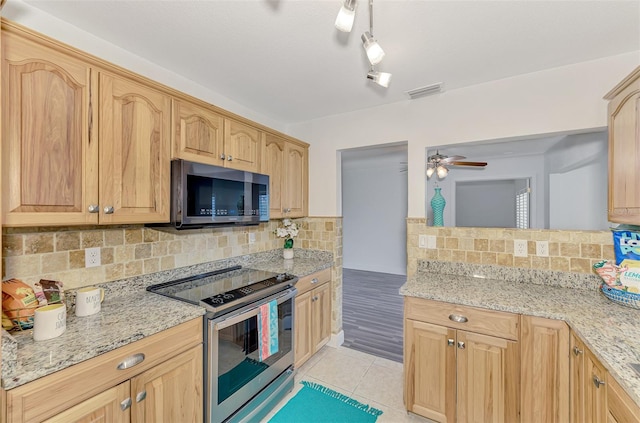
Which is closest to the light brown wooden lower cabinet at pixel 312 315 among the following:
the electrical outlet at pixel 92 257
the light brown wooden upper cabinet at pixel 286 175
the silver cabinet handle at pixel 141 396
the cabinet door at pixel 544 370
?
the light brown wooden upper cabinet at pixel 286 175

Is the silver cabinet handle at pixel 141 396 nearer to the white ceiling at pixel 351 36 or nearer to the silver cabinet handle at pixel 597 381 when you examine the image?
the white ceiling at pixel 351 36

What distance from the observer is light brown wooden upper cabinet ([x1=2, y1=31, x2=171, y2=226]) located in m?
1.16

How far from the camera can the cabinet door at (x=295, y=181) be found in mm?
2742

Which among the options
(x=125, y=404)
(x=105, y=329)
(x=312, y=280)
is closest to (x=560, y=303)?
(x=312, y=280)

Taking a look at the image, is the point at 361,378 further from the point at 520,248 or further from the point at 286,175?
the point at 286,175

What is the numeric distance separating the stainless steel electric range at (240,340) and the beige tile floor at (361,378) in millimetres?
199

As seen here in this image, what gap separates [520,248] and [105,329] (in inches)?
102

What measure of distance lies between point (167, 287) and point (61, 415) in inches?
35.9

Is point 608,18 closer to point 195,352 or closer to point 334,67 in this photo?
point 334,67

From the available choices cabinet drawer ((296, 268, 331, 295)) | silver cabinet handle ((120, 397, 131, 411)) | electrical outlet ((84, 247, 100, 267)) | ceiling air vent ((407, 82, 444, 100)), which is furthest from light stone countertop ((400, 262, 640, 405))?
electrical outlet ((84, 247, 100, 267))

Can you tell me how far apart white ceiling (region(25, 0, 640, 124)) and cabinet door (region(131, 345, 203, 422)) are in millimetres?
1798

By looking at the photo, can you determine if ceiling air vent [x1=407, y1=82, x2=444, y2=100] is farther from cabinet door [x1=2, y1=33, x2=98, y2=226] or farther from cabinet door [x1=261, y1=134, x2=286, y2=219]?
cabinet door [x1=2, y1=33, x2=98, y2=226]

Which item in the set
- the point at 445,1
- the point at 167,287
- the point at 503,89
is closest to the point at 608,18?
the point at 503,89

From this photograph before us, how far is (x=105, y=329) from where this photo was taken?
128 cm
